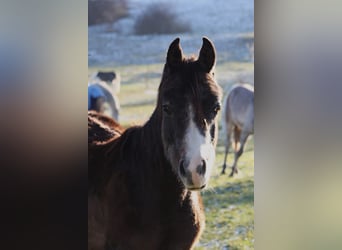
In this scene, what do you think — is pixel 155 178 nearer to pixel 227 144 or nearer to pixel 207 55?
pixel 227 144

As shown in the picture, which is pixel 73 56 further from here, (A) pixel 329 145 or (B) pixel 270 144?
(A) pixel 329 145

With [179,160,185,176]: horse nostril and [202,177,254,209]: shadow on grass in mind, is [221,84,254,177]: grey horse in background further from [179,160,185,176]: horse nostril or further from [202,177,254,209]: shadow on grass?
[179,160,185,176]: horse nostril

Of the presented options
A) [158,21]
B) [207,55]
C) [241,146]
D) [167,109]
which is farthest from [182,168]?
[158,21]

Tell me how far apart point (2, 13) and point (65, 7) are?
0.25 m

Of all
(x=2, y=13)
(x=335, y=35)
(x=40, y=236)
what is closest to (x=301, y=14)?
(x=335, y=35)

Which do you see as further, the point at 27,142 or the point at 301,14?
the point at 301,14

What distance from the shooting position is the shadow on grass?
215 centimetres

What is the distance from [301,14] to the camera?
2293 millimetres

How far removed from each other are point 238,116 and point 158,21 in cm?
51

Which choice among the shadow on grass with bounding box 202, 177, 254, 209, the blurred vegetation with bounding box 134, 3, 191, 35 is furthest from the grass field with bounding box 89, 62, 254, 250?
the blurred vegetation with bounding box 134, 3, 191, 35

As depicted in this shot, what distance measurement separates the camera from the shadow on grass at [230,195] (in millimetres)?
2148

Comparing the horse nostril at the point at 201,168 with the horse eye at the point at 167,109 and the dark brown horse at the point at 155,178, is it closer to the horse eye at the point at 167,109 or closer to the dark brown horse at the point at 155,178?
the dark brown horse at the point at 155,178

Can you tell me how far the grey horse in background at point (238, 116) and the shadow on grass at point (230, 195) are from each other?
0.06 m

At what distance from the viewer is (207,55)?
2.04 meters
